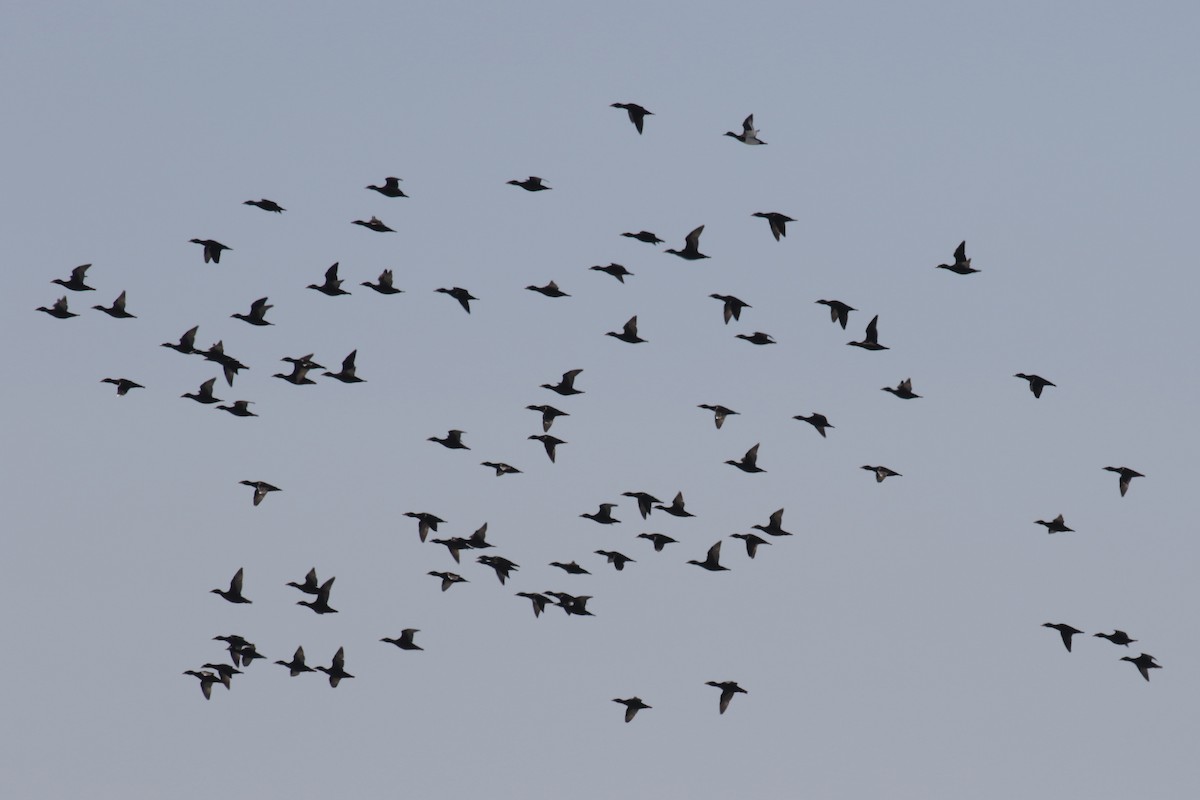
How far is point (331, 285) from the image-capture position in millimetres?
84375

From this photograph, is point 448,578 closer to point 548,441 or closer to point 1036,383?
point 548,441

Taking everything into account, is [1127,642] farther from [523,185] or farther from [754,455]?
[523,185]

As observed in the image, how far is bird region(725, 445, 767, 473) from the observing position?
8456cm

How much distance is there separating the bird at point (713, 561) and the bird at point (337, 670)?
14030mm

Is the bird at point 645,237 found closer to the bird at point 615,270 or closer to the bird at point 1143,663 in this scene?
the bird at point 615,270

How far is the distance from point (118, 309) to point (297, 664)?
15870mm

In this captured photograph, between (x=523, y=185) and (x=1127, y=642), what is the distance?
27.7 metres

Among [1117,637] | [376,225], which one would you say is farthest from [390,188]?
[1117,637]

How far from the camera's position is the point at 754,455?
85.2m

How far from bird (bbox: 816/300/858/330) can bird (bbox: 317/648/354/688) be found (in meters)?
23.4

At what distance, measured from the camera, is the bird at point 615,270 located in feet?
270

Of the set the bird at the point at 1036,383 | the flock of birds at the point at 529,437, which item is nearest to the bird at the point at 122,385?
the flock of birds at the point at 529,437

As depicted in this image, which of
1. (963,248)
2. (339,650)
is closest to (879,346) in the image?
(963,248)

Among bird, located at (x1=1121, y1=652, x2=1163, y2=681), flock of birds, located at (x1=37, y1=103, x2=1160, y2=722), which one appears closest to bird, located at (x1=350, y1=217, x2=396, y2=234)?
flock of birds, located at (x1=37, y1=103, x2=1160, y2=722)
